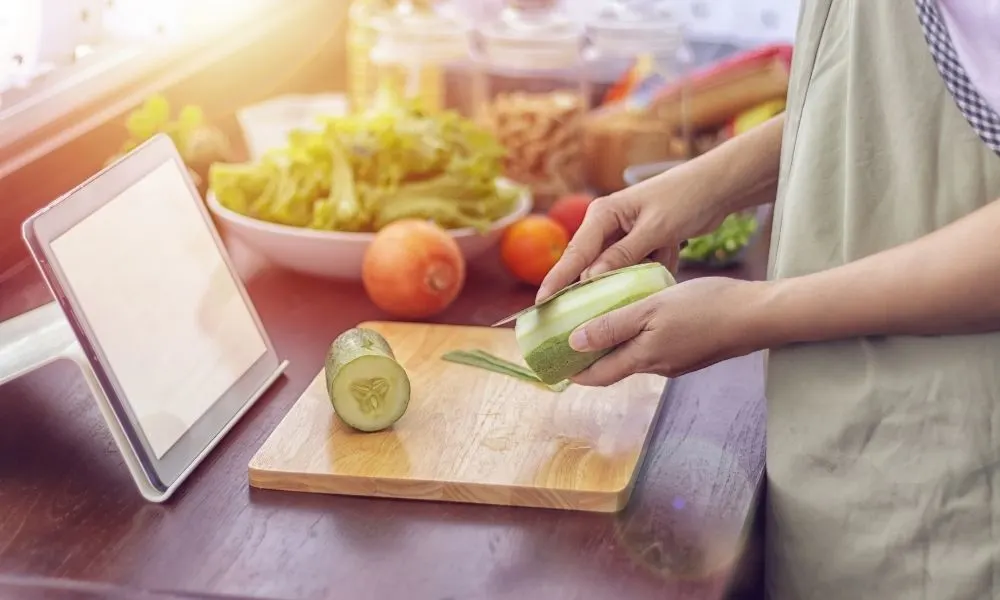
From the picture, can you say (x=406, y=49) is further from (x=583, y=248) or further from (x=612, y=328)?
(x=612, y=328)

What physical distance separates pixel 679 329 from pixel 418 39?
3.54 feet

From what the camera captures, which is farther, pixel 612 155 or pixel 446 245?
pixel 612 155

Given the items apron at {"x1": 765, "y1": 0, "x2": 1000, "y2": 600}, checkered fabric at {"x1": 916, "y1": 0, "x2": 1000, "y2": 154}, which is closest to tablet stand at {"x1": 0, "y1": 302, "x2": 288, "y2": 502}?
apron at {"x1": 765, "y1": 0, "x2": 1000, "y2": 600}

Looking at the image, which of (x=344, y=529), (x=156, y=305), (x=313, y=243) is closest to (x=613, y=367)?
(x=344, y=529)

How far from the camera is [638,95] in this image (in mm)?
2066

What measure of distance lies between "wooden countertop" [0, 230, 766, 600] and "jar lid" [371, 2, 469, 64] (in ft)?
2.97

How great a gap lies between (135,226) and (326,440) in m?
0.26

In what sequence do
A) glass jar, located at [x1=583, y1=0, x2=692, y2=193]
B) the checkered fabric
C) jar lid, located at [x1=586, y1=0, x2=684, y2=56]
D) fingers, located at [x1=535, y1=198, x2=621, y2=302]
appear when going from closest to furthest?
the checkered fabric
fingers, located at [x1=535, y1=198, x2=621, y2=302]
glass jar, located at [x1=583, y1=0, x2=692, y2=193]
jar lid, located at [x1=586, y1=0, x2=684, y2=56]

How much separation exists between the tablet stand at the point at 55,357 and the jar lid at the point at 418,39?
0.95m

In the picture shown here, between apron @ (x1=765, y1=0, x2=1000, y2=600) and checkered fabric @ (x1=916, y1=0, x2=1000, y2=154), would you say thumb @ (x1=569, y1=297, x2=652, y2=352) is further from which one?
checkered fabric @ (x1=916, y1=0, x2=1000, y2=154)

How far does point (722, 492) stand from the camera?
1100 millimetres

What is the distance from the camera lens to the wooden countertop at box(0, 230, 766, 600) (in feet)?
3.17

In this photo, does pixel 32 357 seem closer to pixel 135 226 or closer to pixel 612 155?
pixel 135 226

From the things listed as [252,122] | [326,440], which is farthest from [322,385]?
[252,122]
